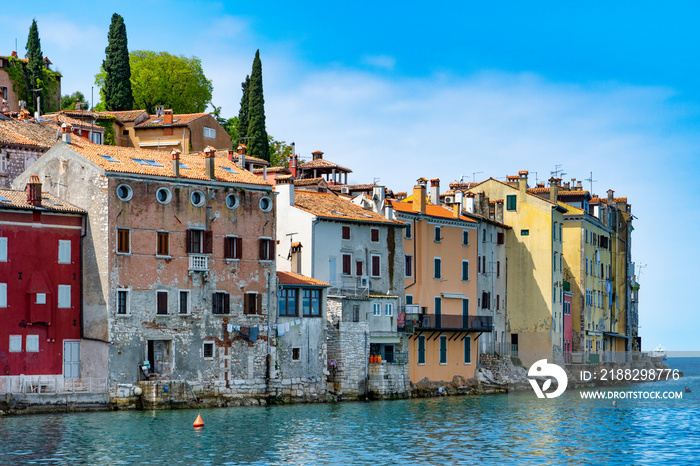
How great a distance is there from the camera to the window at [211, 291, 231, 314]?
191 feet

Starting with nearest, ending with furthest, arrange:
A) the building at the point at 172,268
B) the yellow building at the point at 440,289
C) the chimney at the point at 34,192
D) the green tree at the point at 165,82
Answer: the chimney at the point at 34,192, the building at the point at 172,268, the yellow building at the point at 440,289, the green tree at the point at 165,82

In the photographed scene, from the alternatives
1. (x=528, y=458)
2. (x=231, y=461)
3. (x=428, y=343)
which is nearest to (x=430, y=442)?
(x=528, y=458)

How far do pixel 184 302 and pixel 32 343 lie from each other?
8344 millimetres

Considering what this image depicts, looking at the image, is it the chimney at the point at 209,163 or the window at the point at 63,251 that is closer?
the window at the point at 63,251

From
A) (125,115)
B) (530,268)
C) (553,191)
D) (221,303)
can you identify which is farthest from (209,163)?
(553,191)

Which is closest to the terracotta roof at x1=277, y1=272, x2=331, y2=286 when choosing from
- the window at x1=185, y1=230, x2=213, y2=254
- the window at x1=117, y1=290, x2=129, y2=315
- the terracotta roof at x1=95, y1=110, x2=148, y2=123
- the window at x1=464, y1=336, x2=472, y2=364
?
the window at x1=185, y1=230, x2=213, y2=254

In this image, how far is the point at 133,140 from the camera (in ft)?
300

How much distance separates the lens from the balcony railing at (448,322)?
7094 cm

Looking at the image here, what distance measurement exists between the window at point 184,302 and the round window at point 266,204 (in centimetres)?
683

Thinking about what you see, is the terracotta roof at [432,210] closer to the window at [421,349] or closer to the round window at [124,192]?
the window at [421,349]

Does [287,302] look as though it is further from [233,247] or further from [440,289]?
[440,289]

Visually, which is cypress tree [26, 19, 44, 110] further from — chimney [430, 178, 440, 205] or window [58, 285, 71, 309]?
window [58, 285, 71, 309]

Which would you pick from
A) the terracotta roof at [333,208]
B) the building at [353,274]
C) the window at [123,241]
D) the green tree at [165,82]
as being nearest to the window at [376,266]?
the building at [353,274]

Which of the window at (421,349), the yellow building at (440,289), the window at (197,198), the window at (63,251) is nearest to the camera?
the window at (63,251)
